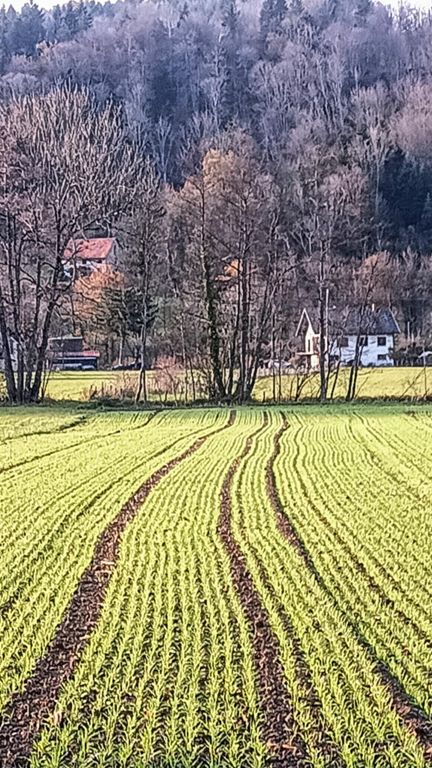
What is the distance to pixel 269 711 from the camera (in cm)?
476

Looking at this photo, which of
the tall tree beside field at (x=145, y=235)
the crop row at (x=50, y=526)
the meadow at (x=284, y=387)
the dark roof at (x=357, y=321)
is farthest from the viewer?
the dark roof at (x=357, y=321)

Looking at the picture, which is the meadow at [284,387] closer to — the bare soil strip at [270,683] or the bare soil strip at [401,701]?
the bare soil strip at [270,683]

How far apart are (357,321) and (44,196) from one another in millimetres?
15906

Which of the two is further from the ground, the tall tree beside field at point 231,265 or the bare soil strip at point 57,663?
the tall tree beside field at point 231,265

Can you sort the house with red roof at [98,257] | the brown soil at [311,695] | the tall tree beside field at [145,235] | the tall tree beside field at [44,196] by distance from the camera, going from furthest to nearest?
the house with red roof at [98,257] → the tall tree beside field at [145,235] → the tall tree beside field at [44,196] → the brown soil at [311,695]

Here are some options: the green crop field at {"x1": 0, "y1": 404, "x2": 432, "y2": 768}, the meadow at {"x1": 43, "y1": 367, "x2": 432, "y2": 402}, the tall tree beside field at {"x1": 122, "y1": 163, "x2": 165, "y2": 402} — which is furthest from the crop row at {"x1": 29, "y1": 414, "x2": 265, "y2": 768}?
the tall tree beside field at {"x1": 122, "y1": 163, "x2": 165, "y2": 402}

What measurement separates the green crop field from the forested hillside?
A: 19.4 meters

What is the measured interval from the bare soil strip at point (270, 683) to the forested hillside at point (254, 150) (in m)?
23.5

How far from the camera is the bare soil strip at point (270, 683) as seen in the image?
14.2ft

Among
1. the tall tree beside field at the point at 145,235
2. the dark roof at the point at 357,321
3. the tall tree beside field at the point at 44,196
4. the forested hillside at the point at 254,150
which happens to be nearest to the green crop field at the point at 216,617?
the tall tree beside field at the point at 44,196

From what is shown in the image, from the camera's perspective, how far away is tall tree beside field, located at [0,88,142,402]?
2811cm

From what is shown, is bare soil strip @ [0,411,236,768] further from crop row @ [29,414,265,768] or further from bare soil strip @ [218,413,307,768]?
bare soil strip @ [218,413,307,768]

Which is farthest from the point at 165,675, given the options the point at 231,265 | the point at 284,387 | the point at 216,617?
the point at 284,387

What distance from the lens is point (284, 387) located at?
32.6 meters
